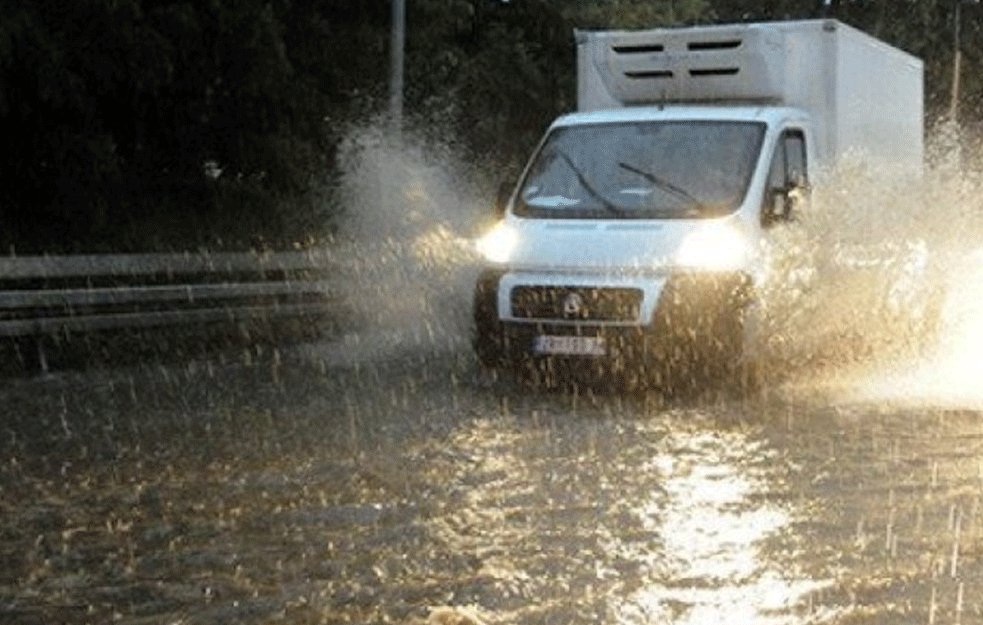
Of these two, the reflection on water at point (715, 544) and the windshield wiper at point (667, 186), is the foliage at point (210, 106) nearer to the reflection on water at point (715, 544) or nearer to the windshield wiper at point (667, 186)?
the windshield wiper at point (667, 186)

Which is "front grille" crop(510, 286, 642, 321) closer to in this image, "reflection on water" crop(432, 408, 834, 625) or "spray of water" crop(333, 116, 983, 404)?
"spray of water" crop(333, 116, 983, 404)

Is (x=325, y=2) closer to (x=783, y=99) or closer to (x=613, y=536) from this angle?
(x=783, y=99)

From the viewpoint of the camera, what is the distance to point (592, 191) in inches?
478

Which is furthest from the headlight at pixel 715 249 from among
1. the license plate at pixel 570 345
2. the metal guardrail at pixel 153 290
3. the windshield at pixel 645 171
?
the metal guardrail at pixel 153 290

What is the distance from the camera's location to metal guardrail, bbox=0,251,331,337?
45.8 ft

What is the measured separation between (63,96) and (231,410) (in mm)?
7224

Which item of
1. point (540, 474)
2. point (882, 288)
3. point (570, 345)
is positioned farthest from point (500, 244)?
point (540, 474)

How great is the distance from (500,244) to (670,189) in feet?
4.37

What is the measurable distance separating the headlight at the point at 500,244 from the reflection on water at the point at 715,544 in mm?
3142

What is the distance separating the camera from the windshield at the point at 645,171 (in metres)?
11.8

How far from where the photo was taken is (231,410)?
431 inches

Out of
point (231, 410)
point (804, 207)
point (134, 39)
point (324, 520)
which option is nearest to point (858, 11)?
point (134, 39)

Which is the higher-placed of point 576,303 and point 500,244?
point 500,244

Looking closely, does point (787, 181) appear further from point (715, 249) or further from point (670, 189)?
point (715, 249)
